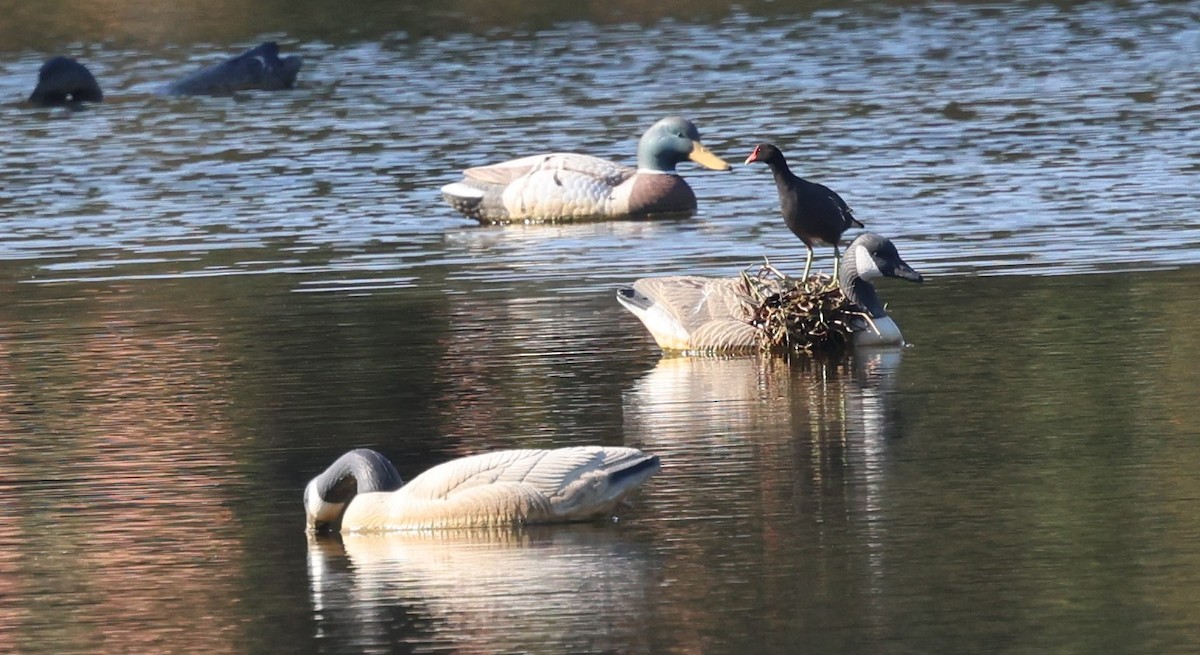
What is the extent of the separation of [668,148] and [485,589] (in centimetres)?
1515

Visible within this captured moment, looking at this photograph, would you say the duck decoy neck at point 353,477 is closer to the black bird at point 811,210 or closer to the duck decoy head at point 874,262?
the duck decoy head at point 874,262

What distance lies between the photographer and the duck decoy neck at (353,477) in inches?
435

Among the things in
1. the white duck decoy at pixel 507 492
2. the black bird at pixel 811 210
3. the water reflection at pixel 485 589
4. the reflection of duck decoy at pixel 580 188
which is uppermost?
the black bird at pixel 811 210

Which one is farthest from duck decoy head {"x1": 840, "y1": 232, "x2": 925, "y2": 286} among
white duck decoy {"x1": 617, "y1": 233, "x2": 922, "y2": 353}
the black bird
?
the black bird

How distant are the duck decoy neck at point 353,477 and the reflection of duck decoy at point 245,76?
101 ft

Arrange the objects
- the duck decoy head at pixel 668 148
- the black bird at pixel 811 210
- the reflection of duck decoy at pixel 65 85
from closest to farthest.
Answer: the black bird at pixel 811 210 → the duck decoy head at pixel 668 148 → the reflection of duck decoy at pixel 65 85

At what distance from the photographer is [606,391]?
564 inches

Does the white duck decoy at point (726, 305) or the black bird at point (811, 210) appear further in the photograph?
the black bird at point (811, 210)

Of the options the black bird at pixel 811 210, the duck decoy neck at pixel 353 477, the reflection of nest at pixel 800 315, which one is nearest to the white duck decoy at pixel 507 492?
the duck decoy neck at pixel 353 477

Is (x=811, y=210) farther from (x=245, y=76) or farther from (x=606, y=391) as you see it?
(x=245, y=76)

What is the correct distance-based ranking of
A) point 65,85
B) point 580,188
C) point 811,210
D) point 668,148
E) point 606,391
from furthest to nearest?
1. point 65,85
2. point 668,148
3. point 580,188
4. point 811,210
5. point 606,391

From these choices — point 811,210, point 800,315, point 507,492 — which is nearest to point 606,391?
point 800,315

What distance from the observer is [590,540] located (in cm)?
1067

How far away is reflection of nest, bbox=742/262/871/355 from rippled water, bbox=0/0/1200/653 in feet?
1.09
